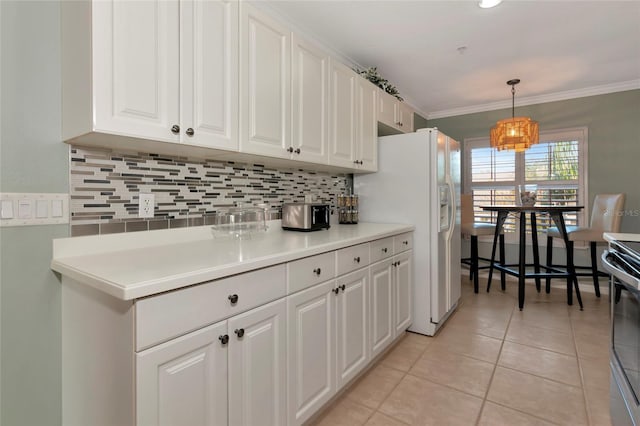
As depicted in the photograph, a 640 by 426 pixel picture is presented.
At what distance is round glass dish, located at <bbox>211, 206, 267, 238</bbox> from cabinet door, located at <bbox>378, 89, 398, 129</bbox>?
144 cm

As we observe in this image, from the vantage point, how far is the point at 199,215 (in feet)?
5.66

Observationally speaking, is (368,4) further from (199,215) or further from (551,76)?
(551,76)

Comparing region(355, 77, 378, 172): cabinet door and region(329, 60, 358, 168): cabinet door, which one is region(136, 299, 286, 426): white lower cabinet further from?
region(355, 77, 378, 172): cabinet door

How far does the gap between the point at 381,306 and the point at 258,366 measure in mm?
1083

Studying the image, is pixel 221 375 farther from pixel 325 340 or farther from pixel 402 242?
pixel 402 242

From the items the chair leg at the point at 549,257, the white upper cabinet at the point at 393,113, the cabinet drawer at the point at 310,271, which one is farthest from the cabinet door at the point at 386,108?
the chair leg at the point at 549,257

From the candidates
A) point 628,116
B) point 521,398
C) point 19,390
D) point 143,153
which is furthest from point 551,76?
point 19,390

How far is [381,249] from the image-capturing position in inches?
82.7

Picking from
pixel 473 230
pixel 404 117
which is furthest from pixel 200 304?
pixel 473 230

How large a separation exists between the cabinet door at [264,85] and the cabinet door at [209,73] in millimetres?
58

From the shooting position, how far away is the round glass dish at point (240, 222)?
1.79 metres

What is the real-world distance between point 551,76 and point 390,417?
11.9ft

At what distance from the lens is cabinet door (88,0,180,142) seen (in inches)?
43.3

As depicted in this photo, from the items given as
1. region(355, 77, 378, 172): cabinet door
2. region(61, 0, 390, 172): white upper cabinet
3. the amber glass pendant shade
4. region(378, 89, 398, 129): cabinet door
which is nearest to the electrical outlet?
region(61, 0, 390, 172): white upper cabinet
